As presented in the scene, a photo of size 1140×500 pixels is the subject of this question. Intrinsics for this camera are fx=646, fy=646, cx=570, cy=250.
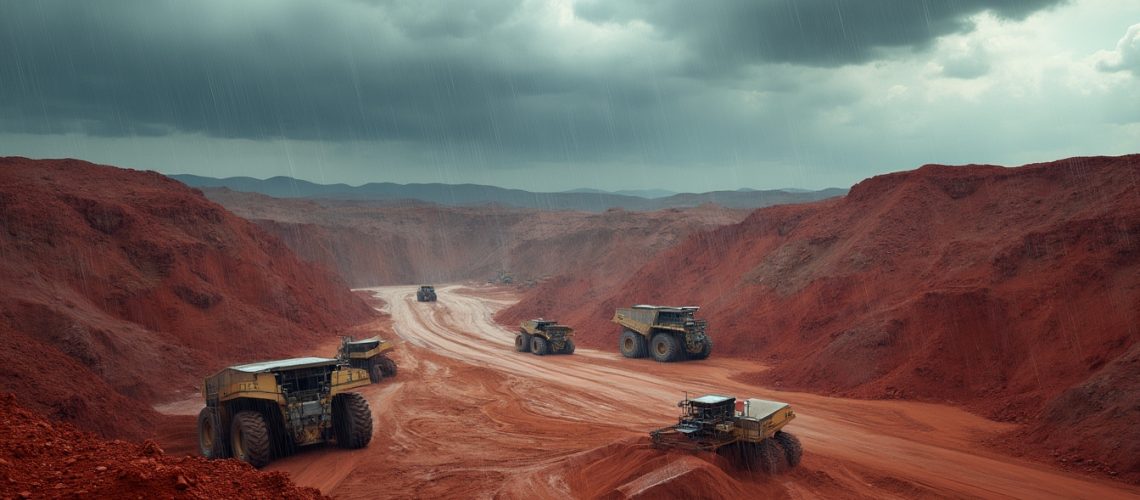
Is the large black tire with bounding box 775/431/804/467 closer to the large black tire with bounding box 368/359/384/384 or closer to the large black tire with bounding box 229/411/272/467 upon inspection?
the large black tire with bounding box 229/411/272/467

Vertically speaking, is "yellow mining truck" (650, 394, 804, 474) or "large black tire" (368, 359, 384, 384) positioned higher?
"large black tire" (368, 359, 384, 384)

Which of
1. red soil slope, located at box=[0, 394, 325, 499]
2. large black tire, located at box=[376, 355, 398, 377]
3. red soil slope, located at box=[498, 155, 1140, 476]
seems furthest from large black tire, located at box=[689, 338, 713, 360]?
red soil slope, located at box=[0, 394, 325, 499]

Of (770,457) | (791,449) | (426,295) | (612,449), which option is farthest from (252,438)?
(426,295)

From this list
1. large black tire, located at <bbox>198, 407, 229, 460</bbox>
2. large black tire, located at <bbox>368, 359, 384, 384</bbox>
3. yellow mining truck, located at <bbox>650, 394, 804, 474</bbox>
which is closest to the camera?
yellow mining truck, located at <bbox>650, 394, 804, 474</bbox>

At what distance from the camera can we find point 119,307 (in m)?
26.4

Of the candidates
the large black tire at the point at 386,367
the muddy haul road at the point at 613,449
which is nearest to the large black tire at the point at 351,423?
the muddy haul road at the point at 613,449

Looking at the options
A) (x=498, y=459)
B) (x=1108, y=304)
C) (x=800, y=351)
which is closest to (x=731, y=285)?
(x=800, y=351)

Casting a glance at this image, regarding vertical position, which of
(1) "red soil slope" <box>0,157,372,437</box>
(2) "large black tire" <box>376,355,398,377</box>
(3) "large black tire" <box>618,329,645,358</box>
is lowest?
(3) "large black tire" <box>618,329,645,358</box>

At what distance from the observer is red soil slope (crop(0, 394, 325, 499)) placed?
6809 mm

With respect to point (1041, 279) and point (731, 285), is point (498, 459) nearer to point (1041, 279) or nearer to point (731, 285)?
point (1041, 279)

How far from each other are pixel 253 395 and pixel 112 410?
5648 millimetres

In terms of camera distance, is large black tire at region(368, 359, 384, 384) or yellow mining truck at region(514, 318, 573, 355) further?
yellow mining truck at region(514, 318, 573, 355)

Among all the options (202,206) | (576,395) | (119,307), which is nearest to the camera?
(576,395)

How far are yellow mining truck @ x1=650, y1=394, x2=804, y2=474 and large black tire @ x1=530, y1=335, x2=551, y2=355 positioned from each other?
18.6 m
